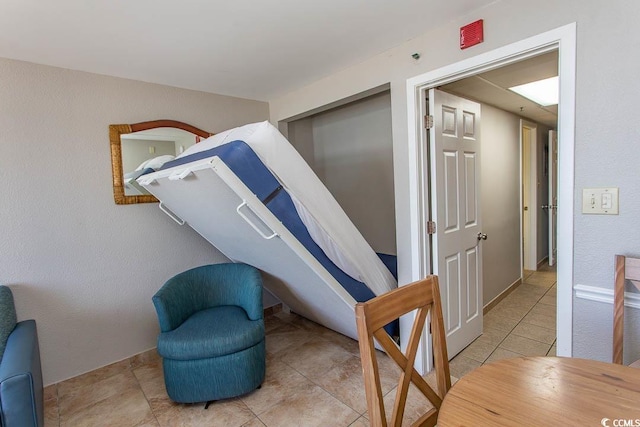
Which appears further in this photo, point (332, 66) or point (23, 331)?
point (332, 66)

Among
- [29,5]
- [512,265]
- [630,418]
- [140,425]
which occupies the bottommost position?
[140,425]

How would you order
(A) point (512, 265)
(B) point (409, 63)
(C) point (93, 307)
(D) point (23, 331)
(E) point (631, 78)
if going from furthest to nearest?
(A) point (512, 265) < (C) point (93, 307) < (B) point (409, 63) < (D) point (23, 331) < (E) point (631, 78)

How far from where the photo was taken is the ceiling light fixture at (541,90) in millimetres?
2550

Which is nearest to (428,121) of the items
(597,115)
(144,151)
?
(597,115)

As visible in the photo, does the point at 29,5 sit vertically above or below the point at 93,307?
above

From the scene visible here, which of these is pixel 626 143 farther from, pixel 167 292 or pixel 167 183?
pixel 167 292

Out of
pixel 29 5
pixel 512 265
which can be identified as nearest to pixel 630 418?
pixel 29 5

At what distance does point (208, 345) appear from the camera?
6.15ft

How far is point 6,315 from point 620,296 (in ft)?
10.0

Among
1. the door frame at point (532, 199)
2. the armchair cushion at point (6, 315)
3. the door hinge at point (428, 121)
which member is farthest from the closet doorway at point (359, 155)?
the door frame at point (532, 199)

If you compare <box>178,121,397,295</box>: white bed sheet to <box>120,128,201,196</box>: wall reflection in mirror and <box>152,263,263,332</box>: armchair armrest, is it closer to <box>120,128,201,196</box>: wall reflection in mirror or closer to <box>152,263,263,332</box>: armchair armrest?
<box>152,263,263,332</box>: armchair armrest

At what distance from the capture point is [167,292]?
2154 mm

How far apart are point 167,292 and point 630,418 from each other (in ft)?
7.38

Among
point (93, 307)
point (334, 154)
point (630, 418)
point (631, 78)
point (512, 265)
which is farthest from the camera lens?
point (512, 265)
